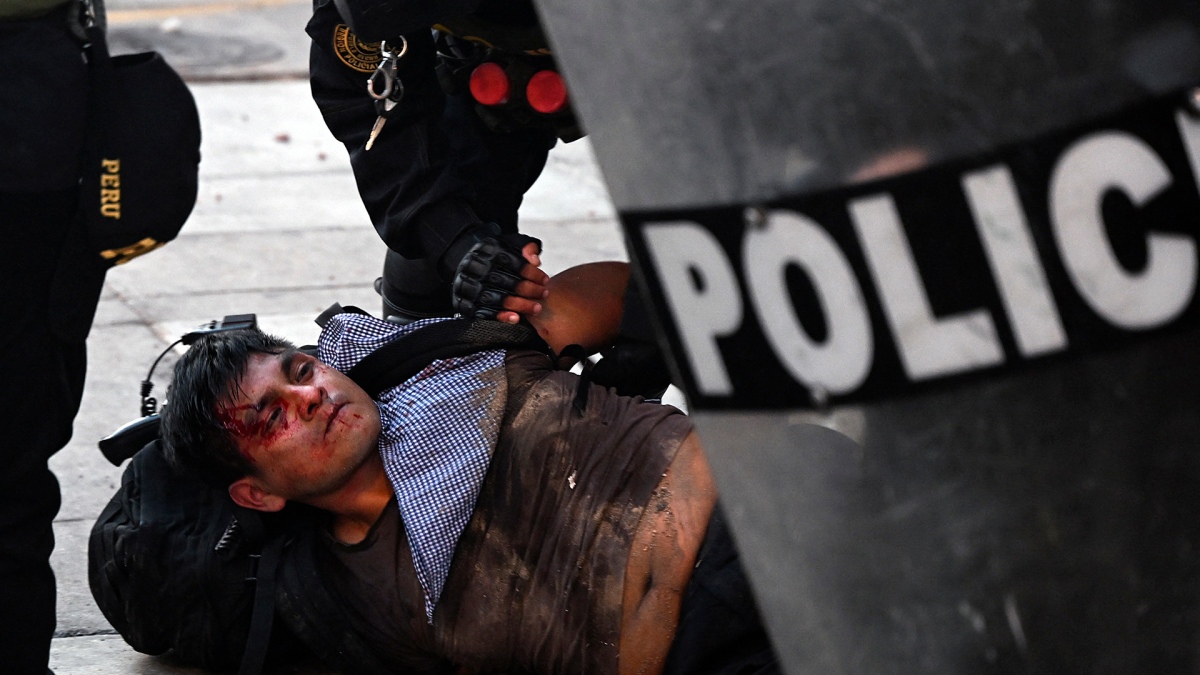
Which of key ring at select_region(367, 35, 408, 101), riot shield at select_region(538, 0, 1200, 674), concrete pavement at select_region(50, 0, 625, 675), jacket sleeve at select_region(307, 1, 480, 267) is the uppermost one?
riot shield at select_region(538, 0, 1200, 674)

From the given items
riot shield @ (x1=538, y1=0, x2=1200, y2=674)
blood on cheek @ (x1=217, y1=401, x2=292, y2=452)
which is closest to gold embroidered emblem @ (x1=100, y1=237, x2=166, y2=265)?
blood on cheek @ (x1=217, y1=401, x2=292, y2=452)

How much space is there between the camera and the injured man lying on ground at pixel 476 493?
2.44 m

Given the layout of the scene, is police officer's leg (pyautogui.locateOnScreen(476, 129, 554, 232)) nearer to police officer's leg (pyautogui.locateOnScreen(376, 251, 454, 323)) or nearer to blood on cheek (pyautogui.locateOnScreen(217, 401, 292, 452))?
police officer's leg (pyautogui.locateOnScreen(376, 251, 454, 323))

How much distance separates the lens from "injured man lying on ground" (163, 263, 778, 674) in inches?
96.2

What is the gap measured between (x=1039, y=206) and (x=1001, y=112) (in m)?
0.07

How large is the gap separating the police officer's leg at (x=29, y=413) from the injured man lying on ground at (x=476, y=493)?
235 mm

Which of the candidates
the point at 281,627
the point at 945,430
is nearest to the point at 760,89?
the point at 945,430

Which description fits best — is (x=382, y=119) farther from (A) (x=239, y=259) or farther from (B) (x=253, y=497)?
(A) (x=239, y=259)

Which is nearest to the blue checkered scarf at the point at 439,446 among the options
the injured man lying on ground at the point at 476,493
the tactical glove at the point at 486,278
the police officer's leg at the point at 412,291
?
the injured man lying on ground at the point at 476,493

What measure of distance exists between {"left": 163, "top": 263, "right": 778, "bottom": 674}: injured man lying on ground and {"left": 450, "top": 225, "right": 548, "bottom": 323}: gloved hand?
0.10 m

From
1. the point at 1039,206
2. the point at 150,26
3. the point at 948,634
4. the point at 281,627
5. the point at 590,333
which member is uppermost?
the point at 1039,206

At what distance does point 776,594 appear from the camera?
3.54ft

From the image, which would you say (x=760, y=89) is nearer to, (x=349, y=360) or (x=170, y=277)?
(x=349, y=360)

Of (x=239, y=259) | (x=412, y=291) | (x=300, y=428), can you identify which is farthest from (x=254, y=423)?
(x=239, y=259)
